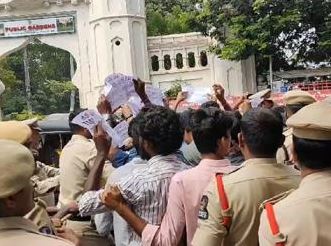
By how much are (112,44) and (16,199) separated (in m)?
23.6

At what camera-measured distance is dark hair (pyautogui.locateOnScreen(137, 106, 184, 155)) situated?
300 centimetres

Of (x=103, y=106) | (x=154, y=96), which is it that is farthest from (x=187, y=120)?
(x=154, y=96)

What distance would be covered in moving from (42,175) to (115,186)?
54.7 inches

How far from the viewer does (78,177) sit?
13.1 feet

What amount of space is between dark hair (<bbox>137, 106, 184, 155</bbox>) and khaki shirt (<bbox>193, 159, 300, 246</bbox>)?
45cm

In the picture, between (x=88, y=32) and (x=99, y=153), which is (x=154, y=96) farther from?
(x=88, y=32)

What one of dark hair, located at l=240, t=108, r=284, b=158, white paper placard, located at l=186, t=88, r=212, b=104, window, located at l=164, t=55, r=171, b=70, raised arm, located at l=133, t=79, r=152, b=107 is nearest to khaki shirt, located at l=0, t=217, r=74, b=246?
dark hair, located at l=240, t=108, r=284, b=158

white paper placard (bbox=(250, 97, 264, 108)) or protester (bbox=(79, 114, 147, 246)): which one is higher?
white paper placard (bbox=(250, 97, 264, 108))

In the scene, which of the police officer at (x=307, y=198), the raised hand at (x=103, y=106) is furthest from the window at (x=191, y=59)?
the police officer at (x=307, y=198)

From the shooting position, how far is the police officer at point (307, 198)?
201 cm

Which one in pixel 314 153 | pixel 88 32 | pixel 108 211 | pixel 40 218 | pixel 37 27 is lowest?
pixel 108 211

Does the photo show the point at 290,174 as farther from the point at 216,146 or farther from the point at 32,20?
the point at 32,20

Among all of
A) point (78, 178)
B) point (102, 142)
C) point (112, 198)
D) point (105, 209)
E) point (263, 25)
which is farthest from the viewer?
point (263, 25)

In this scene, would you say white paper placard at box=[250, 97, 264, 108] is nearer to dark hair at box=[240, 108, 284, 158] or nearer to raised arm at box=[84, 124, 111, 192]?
raised arm at box=[84, 124, 111, 192]
